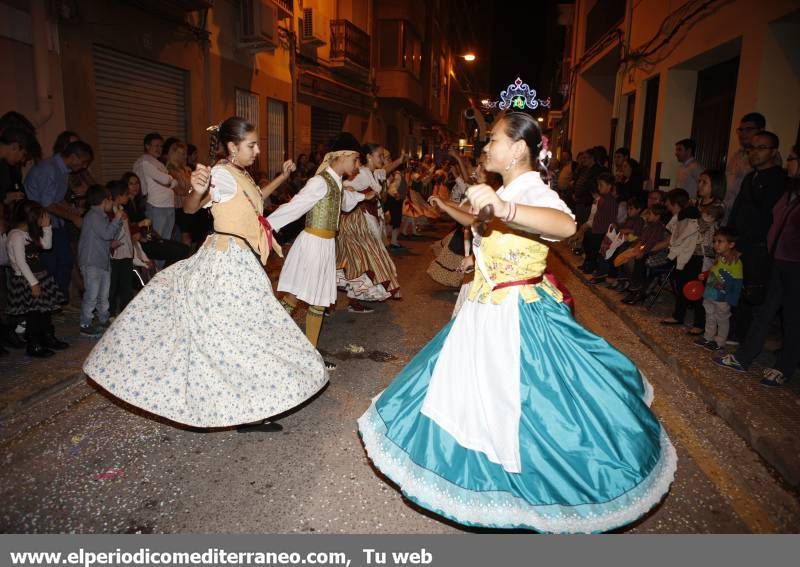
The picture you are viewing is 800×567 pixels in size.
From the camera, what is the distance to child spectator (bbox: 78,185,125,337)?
5.59 metres

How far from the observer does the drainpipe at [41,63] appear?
737 centimetres

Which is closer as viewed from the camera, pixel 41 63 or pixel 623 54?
pixel 41 63

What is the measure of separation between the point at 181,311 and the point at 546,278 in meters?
2.21

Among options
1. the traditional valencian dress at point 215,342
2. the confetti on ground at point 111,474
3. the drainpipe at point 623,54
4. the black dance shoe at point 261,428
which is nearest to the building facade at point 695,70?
the drainpipe at point 623,54

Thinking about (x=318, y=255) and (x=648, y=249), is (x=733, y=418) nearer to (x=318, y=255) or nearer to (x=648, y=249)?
(x=318, y=255)

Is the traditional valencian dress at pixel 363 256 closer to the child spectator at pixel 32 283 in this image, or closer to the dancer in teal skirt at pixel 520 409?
the child spectator at pixel 32 283

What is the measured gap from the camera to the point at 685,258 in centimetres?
663

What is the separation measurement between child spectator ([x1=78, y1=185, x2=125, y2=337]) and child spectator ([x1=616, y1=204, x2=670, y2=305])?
21.6 feet

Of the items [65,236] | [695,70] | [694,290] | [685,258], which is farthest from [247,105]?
[694,290]

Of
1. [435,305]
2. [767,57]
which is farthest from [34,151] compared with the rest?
[767,57]

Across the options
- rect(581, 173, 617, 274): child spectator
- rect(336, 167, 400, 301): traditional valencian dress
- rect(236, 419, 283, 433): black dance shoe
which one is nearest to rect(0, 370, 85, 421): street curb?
rect(236, 419, 283, 433): black dance shoe

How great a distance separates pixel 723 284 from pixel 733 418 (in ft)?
5.75

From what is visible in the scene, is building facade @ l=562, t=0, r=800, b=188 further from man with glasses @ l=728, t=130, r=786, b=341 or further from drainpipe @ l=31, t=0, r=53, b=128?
drainpipe @ l=31, t=0, r=53, b=128

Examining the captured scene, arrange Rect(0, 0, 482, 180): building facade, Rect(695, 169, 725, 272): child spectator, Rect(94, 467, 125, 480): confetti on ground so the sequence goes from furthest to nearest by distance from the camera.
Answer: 1. Rect(0, 0, 482, 180): building facade
2. Rect(695, 169, 725, 272): child spectator
3. Rect(94, 467, 125, 480): confetti on ground
